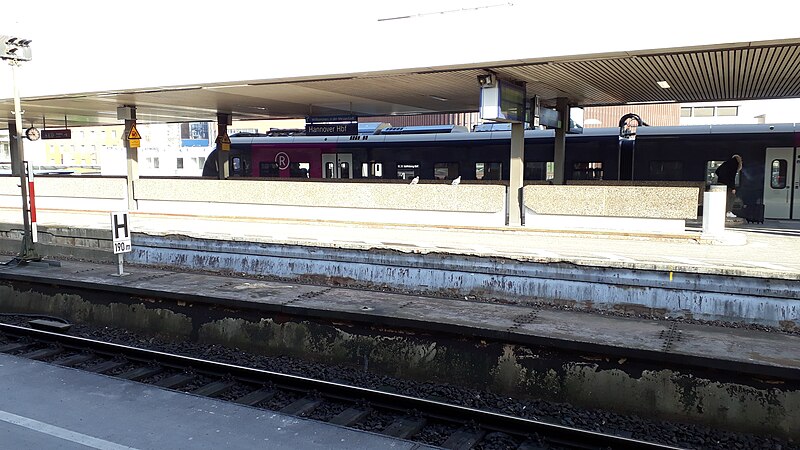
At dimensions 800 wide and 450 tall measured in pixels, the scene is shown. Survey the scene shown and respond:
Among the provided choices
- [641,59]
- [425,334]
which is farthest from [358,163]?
[425,334]

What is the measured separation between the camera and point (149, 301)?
1018 centimetres

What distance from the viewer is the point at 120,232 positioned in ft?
39.0

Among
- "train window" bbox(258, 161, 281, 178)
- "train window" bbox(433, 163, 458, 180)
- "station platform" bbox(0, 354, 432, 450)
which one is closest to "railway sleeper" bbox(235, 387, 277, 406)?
"station platform" bbox(0, 354, 432, 450)

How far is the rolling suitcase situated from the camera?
18109 millimetres

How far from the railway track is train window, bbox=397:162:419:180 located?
1597 cm

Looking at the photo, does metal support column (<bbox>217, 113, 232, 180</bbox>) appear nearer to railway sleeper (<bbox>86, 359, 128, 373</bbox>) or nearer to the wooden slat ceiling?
the wooden slat ceiling

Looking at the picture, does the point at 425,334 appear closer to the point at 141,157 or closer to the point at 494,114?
the point at 494,114

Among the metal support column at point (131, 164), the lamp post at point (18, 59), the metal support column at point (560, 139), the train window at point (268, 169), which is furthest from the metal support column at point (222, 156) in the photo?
the metal support column at point (560, 139)

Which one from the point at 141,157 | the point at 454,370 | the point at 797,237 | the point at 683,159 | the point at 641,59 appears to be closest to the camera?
the point at 454,370

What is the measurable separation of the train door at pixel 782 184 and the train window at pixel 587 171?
4.86m

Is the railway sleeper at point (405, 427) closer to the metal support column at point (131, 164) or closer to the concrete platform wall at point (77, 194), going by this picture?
the concrete platform wall at point (77, 194)

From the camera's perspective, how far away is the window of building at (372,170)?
24422 mm

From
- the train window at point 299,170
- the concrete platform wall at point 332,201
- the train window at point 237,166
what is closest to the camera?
the concrete platform wall at point 332,201

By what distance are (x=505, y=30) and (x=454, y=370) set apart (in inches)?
319
